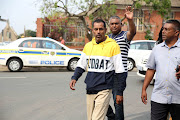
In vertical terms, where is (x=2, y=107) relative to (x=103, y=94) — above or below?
below

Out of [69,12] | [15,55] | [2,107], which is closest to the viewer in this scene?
[2,107]

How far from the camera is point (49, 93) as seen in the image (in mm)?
7508

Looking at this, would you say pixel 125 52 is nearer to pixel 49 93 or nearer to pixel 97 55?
pixel 97 55

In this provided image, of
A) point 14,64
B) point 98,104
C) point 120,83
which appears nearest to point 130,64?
point 14,64

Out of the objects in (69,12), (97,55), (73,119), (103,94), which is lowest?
(73,119)

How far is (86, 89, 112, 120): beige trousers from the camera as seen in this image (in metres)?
3.29

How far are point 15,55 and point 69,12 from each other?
6.79 m

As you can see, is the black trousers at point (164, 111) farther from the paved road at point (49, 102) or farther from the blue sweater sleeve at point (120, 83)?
the paved road at point (49, 102)

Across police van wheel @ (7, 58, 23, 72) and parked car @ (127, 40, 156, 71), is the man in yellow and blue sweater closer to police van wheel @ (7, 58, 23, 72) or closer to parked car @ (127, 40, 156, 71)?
police van wheel @ (7, 58, 23, 72)

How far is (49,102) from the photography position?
6.42 meters

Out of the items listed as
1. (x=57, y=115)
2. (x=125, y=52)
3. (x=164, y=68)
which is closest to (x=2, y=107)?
(x=57, y=115)

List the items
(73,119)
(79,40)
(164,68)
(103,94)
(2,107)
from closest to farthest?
(164,68), (103,94), (73,119), (2,107), (79,40)

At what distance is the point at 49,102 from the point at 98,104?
3340 millimetres

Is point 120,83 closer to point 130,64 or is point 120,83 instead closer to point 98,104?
point 98,104
